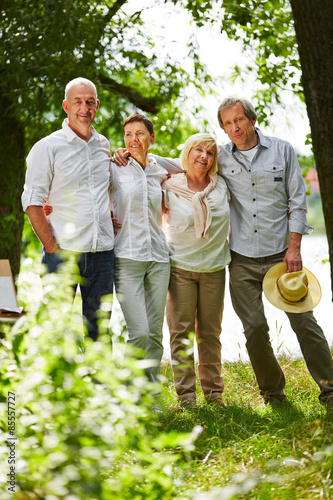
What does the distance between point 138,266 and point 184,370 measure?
78 centimetres

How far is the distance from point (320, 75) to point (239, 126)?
35.4 inches

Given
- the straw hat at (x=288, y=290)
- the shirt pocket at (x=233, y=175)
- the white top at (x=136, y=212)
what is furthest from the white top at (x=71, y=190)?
the straw hat at (x=288, y=290)

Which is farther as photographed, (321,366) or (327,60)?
(321,366)

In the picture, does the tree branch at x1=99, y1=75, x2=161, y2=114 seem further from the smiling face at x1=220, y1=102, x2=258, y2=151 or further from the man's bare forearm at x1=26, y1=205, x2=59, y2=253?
the man's bare forearm at x1=26, y1=205, x2=59, y2=253

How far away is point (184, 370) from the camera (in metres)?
4.02

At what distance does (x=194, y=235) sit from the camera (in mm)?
3922

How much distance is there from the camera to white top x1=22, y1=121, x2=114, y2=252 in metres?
3.50

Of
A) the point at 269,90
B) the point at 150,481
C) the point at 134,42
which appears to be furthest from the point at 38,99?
the point at 150,481

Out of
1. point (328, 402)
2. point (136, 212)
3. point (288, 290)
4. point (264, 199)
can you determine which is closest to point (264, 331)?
point (288, 290)

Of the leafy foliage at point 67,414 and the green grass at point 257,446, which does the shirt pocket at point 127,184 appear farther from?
the leafy foliage at point 67,414

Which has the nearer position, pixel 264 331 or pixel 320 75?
pixel 320 75

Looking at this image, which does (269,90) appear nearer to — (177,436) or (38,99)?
(38,99)

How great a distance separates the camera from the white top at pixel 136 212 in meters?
3.69

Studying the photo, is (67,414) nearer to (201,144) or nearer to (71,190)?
(71,190)
